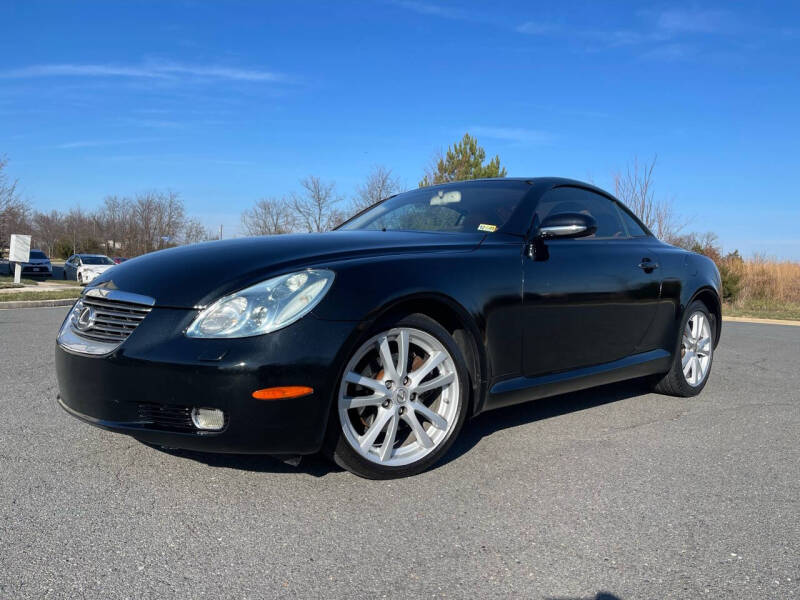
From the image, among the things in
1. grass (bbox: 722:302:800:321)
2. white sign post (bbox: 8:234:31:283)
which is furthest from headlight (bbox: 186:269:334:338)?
white sign post (bbox: 8:234:31:283)

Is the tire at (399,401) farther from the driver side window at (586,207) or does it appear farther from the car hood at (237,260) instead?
the driver side window at (586,207)

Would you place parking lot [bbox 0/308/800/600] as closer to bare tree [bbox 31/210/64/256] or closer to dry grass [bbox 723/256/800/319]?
dry grass [bbox 723/256/800/319]

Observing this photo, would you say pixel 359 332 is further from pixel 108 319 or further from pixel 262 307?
pixel 108 319

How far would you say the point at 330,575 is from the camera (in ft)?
7.52

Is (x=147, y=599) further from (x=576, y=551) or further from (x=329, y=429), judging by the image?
(x=576, y=551)

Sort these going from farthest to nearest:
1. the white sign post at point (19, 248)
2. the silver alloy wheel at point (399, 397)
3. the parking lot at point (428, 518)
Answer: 1. the white sign post at point (19, 248)
2. the silver alloy wheel at point (399, 397)
3. the parking lot at point (428, 518)

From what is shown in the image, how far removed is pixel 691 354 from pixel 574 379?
170 centimetres

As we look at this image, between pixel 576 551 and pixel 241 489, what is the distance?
142 cm

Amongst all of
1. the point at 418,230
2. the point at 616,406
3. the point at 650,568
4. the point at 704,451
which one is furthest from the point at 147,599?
the point at 616,406

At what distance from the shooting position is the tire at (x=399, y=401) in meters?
3.05

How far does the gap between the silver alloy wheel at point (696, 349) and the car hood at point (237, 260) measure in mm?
Result: 2282

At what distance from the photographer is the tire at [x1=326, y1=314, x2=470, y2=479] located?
3.05m

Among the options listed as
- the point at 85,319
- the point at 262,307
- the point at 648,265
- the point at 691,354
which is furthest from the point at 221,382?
the point at 691,354

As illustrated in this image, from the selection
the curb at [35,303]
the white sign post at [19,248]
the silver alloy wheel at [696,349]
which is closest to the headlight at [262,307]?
the silver alloy wheel at [696,349]
